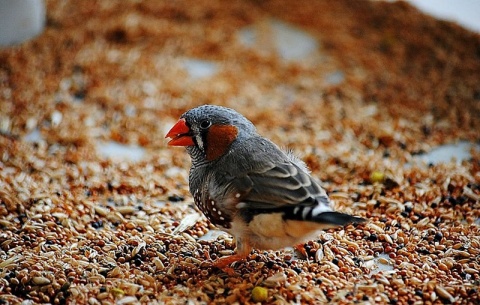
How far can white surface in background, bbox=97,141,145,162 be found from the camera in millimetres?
4230

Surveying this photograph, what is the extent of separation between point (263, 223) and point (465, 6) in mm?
4424

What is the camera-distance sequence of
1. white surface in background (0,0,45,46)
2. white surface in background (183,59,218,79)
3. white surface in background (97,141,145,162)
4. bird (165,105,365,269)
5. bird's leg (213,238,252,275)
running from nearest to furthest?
bird (165,105,365,269)
bird's leg (213,238,252,275)
white surface in background (97,141,145,162)
white surface in background (0,0,45,46)
white surface in background (183,59,218,79)

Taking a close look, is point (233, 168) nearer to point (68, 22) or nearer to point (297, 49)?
point (297, 49)

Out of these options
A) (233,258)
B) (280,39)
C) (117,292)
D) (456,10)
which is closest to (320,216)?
(233,258)

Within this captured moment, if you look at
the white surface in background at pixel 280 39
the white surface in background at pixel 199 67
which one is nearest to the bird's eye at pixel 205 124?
the white surface in background at pixel 199 67

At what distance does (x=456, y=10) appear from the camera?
5.80m

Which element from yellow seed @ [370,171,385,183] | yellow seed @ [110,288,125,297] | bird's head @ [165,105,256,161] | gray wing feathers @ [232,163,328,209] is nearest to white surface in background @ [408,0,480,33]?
yellow seed @ [370,171,385,183]

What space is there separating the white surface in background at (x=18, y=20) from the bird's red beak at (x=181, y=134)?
3.17 meters

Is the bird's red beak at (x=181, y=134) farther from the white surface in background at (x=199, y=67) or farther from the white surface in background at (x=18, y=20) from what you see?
the white surface in background at (x=18, y=20)

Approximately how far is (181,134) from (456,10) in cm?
423

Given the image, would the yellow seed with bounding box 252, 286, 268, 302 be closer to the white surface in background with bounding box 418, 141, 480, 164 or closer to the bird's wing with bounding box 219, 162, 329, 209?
the bird's wing with bounding box 219, 162, 329, 209

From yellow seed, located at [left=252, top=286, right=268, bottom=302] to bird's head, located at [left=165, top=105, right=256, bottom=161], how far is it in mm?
724

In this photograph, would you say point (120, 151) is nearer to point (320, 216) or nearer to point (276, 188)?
point (276, 188)

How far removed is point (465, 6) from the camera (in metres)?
5.74
